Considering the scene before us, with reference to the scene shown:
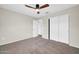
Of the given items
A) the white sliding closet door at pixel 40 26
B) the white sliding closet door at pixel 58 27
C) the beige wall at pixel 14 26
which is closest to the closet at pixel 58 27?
the white sliding closet door at pixel 58 27

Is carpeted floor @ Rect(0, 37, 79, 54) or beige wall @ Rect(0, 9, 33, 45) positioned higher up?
beige wall @ Rect(0, 9, 33, 45)

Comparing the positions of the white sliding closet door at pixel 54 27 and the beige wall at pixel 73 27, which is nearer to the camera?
the white sliding closet door at pixel 54 27

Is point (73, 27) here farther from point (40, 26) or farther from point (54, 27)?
point (40, 26)

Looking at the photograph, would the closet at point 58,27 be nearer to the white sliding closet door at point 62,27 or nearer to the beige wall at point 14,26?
the white sliding closet door at point 62,27

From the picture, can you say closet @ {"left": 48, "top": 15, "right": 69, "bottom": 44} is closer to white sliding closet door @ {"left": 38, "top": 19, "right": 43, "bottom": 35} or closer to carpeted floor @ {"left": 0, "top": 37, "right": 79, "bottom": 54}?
carpeted floor @ {"left": 0, "top": 37, "right": 79, "bottom": 54}

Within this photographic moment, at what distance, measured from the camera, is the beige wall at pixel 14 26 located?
93.4 inches

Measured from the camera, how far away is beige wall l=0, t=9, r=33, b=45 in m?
2.37

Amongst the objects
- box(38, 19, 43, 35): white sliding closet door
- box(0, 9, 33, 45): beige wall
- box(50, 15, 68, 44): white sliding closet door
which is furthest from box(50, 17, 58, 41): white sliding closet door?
box(0, 9, 33, 45): beige wall

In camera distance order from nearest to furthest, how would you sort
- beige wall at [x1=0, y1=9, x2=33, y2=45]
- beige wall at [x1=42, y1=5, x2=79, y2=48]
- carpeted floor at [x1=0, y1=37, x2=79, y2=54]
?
carpeted floor at [x1=0, y1=37, x2=79, y2=54], beige wall at [x1=0, y1=9, x2=33, y2=45], beige wall at [x1=42, y1=5, x2=79, y2=48]

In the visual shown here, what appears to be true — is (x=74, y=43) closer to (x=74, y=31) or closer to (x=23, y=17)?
(x=74, y=31)

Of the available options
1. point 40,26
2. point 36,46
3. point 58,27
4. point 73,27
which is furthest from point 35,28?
point 73,27

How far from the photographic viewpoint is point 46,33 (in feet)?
8.55
